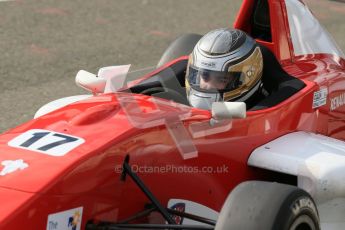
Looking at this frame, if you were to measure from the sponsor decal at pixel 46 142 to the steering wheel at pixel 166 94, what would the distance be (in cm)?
97

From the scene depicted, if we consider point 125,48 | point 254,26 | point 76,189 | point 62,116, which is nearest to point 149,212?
point 76,189

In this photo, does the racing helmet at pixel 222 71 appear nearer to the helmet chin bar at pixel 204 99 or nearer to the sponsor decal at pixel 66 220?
the helmet chin bar at pixel 204 99

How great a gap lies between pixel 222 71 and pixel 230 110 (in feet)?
1.96

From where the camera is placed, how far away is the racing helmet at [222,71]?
482cm

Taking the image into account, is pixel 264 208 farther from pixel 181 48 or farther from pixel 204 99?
pixel 181 48

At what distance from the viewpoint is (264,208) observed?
380cm

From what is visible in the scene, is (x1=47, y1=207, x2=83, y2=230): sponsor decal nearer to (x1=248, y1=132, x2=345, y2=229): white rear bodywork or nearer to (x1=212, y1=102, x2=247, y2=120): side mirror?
(x1=212, y1=102, x2=247, y2=120): side mirror

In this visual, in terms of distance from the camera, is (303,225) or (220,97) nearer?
(303,225)

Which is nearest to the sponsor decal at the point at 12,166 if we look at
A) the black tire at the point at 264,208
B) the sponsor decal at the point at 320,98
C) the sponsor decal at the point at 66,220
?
the sponsor decal at the point at 66,220

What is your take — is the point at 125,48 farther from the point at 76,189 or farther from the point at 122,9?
the point at 76,189

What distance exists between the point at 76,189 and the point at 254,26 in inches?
105

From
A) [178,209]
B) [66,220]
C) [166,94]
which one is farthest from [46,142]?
[166,94]

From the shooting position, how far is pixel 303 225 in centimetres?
405

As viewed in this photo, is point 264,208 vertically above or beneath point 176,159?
beneath
